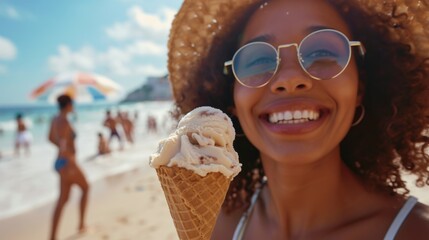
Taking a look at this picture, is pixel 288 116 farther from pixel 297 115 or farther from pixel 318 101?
pixel 318 101

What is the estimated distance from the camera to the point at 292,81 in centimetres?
161

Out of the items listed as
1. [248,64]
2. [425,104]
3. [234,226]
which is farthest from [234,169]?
[425,104]

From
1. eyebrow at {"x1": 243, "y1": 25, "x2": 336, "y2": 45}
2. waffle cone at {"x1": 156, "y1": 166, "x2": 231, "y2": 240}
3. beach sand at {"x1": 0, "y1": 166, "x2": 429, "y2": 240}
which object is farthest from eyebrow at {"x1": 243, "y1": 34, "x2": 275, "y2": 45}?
beach sand at {"x1": 0, "y1": 166, "x2": 429, "y2": 240}

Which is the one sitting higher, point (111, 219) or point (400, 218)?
point (111, 219)

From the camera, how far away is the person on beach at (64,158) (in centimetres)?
517

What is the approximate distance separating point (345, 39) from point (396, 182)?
2.94 feet

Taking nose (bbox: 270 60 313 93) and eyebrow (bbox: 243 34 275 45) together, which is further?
eyebrow (bbox: 243 34 275 45)

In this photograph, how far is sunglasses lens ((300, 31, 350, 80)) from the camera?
1642 millimetres

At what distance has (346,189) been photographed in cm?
191

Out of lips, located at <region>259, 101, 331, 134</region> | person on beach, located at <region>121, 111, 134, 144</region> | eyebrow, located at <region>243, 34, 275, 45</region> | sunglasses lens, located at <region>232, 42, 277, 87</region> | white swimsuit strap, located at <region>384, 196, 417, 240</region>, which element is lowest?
white swimsuit strap, located at <region>384, 196, 417, 240</region>

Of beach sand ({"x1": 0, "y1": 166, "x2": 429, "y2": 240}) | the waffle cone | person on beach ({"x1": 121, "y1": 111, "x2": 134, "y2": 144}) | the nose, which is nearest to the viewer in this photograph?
the waffle cone

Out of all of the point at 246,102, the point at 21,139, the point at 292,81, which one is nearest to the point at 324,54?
the point at 292,81

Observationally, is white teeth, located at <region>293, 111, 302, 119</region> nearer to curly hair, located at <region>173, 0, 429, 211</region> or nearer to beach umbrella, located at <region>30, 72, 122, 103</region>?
curly hair, located at <region>173, 0, 429, 211</region>

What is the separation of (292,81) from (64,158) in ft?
14.6
